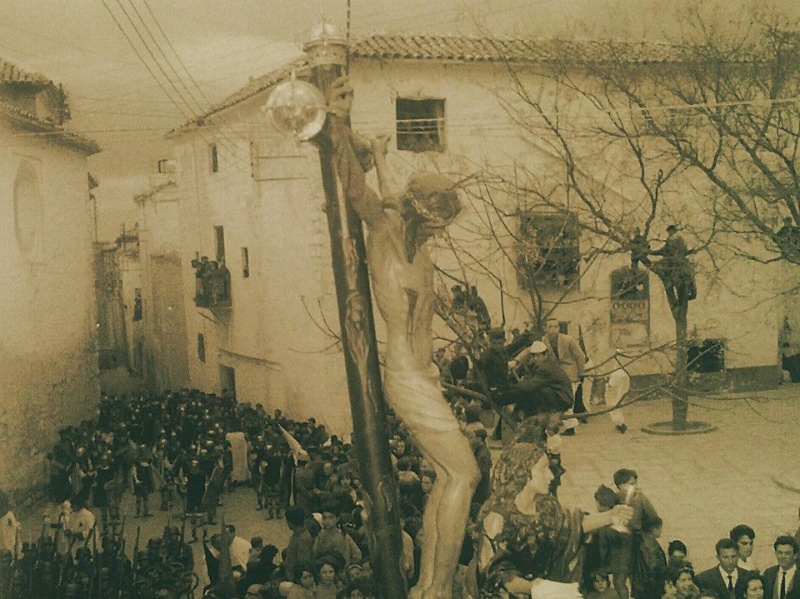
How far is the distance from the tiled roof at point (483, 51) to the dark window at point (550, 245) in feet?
8.53

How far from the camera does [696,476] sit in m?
10.2

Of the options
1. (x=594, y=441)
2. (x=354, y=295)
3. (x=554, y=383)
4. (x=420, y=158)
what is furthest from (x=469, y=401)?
(x=354, y=295)

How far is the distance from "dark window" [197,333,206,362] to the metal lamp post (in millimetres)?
8090

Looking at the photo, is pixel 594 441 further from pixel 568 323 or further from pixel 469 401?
pixel 469 401

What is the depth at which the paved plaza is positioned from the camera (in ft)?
28.6

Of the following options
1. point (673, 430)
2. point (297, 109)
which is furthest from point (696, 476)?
point (297, 109)

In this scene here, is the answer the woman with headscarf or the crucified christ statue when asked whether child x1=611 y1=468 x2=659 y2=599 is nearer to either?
the woman with headscarf

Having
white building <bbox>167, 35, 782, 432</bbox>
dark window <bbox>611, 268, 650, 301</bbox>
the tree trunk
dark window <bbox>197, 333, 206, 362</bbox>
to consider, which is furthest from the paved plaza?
dark window <bbox>197, 333, 206, 362</bbox>

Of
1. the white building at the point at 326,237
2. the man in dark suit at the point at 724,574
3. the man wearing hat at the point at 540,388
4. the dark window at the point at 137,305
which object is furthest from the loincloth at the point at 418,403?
the dark window at the point at 137,305

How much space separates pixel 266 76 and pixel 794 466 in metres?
7.43

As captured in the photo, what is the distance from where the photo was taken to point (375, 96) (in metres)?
11.8

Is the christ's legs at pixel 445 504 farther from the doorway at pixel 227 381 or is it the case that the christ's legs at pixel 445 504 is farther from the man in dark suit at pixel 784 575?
the doorway at pixel 227 381

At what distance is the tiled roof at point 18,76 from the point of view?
8.89 m

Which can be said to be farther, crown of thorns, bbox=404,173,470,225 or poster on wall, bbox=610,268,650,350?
poster on wall, bbox=610,268,650,350
